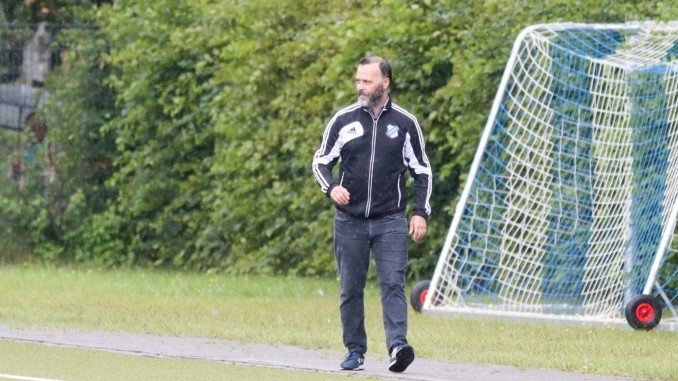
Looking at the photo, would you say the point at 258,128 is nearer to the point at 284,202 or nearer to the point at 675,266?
the point at 284,202

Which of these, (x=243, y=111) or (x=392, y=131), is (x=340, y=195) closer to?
(x=392, y=131)

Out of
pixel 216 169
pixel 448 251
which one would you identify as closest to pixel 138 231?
pixel 216 169

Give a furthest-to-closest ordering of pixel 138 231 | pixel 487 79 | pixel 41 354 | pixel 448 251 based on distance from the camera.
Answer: pixel 138 231 → pixel 487 79 → pixel 448 251 → pixel 41 354

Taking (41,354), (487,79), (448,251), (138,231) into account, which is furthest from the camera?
(138,231)

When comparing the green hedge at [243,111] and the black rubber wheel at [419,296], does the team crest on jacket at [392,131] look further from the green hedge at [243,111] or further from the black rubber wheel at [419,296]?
the green hedge at [243,111]

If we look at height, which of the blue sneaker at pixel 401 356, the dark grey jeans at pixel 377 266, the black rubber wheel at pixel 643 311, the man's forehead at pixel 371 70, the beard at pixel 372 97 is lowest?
the black rubber wheel at pixel 643 311

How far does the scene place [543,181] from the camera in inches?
541

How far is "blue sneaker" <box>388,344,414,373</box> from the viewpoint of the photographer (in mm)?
8758

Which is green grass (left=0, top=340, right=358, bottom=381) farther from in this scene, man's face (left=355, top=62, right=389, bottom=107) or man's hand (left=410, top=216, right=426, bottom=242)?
man's face (left=355, top=62, right=389, bottom=107)

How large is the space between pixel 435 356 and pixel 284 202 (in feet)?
25.3

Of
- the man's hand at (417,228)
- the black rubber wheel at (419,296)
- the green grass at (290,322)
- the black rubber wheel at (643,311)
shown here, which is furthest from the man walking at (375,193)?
the black rubber wheel at (419,296)

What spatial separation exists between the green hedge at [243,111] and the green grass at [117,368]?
17.8ft

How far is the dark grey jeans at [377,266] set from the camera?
8930 mm

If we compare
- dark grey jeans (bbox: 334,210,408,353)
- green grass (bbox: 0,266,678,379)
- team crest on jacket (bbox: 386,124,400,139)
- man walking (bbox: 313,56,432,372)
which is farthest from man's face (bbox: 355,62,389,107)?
green grass (bbox: 0,266,678,379)
